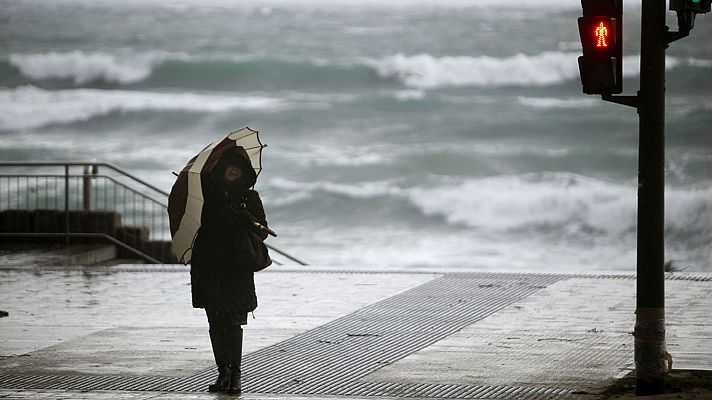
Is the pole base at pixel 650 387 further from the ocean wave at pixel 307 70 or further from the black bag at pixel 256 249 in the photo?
the ocean wave at pixel 307 70

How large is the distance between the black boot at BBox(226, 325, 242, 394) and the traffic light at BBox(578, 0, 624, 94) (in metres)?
3.27

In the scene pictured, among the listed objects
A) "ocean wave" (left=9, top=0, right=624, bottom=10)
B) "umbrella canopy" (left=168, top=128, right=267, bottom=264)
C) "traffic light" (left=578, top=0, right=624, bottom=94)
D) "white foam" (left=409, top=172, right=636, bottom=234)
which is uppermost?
"ocean wave" (left=9, top=0, right=624, bottom=10)

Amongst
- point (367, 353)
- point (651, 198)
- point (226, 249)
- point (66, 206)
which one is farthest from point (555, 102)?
point (226, 249)

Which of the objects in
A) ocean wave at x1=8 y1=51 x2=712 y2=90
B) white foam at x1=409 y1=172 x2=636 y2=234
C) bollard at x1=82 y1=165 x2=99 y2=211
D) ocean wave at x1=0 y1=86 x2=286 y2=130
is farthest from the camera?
ocean wave at x1=8 y1=51 x2=712 y2=90

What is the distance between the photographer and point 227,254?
10680 millimetres

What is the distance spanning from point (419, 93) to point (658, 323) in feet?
106

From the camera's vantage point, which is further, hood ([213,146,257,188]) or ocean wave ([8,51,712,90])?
ocean wave ([8,51,712,90])

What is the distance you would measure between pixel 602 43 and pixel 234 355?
3.67 m

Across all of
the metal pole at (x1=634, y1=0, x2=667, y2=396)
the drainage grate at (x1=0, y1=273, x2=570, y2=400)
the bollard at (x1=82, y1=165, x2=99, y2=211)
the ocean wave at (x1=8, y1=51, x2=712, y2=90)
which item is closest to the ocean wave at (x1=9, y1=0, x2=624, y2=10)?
the ocean wave at (x1=8, y1=51, x2=712, y2=90)

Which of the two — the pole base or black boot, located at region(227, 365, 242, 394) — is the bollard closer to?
black boot, located at region(227, 365, 242, 394)

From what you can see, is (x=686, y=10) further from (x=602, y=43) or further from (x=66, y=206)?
(x=66, y=206)

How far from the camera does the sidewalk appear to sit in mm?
11133

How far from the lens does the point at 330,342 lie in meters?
13.3

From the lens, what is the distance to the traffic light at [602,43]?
10.2m
